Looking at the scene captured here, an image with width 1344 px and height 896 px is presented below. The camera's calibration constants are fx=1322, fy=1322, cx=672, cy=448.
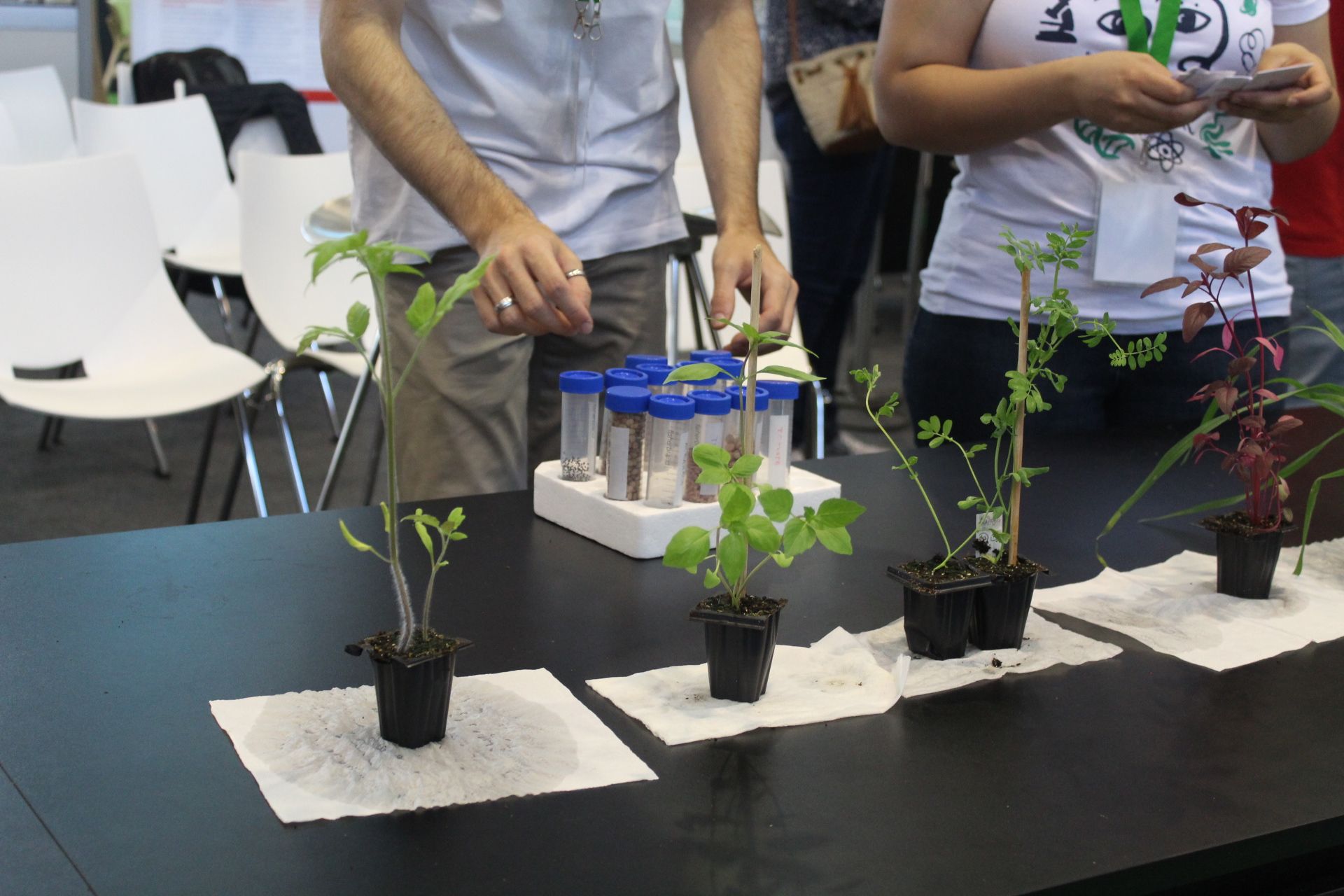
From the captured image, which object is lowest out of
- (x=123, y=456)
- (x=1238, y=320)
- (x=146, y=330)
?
(x=123, y=456)

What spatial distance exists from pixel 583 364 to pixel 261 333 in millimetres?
4432

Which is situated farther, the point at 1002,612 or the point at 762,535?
the point at 1002,612

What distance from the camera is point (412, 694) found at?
70 cm

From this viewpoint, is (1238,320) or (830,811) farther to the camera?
(1238,320)

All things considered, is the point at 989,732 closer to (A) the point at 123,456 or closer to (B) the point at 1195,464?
(B) the point at 1195,464

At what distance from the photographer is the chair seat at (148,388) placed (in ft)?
8.34

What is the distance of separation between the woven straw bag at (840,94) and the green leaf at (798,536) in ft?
7.14

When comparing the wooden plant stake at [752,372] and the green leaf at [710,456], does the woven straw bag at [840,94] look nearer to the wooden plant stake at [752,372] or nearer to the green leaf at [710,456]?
the wooden plant stake at [752,372]

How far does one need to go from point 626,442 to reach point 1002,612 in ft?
1.15

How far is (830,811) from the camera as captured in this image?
0.68 metres

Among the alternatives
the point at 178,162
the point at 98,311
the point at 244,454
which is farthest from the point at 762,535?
the point at 178,162

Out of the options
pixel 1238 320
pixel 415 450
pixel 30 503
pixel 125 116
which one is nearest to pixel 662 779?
pixel 415 450

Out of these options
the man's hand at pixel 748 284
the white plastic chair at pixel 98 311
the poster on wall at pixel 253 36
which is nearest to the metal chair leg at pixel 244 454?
Answer: the white plastic chair at pixel 98 311

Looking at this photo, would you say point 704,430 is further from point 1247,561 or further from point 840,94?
point 840,94
